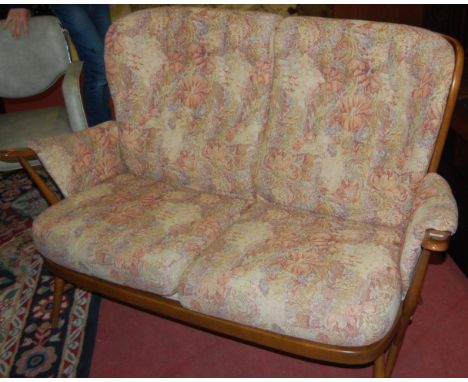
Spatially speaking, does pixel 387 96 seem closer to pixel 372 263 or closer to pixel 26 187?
pixel 372 263

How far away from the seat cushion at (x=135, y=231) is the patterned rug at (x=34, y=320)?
1.03 ft

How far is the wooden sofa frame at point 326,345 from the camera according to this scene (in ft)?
4.06

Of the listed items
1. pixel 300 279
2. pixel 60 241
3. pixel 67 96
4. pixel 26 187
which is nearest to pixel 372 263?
pixel 300 279

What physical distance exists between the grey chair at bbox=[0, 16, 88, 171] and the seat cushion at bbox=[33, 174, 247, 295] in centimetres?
64

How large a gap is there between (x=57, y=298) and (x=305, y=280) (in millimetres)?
1016

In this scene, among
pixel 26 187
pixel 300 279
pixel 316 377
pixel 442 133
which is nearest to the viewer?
pixel 300 279

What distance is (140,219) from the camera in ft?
5.36

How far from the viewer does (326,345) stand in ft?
4.10

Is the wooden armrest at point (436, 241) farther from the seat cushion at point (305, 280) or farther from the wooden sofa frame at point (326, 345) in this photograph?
the seat cushion at point (305, 280)

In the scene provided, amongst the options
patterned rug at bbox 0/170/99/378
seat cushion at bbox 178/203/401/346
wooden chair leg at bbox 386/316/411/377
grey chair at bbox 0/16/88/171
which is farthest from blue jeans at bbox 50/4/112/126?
wooden chair leg at bbox 386/316/411/377

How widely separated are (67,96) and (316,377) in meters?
1.59

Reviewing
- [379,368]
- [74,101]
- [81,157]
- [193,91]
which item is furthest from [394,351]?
[74,101]

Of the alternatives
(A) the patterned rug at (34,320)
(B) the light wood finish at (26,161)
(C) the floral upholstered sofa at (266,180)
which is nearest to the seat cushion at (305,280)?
(C) the floral upholstered sofa at (266,180)

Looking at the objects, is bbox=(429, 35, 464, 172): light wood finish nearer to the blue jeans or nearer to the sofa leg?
the sofa leg
